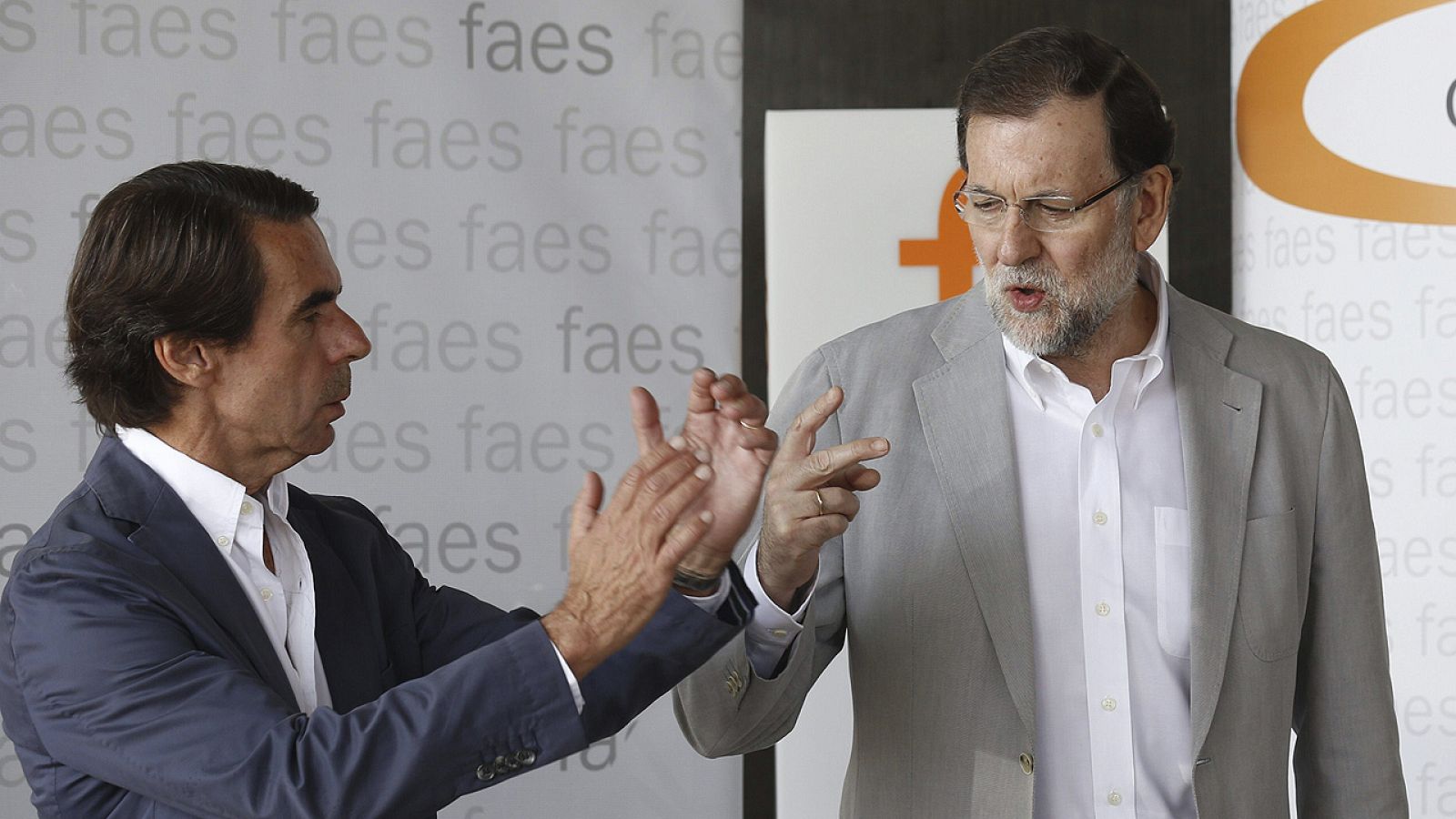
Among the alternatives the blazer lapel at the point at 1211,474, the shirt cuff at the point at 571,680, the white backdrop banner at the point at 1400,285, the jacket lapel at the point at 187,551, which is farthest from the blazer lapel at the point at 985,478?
the white backdrop banner at the point at 1400,285

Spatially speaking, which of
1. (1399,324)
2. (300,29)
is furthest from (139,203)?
(1399,324)

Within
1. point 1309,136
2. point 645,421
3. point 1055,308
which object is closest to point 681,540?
point 645,421

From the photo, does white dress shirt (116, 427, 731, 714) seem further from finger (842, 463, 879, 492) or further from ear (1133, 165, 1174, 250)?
ear (1133, 165, 1174, 250)

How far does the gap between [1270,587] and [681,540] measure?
2.87 ft

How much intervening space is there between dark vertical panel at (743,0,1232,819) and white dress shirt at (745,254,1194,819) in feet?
4.63

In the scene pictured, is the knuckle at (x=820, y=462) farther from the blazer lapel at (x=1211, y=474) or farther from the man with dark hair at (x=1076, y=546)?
the blazer lapel at (x=1211, y=474)

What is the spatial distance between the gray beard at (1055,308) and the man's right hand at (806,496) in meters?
0.38

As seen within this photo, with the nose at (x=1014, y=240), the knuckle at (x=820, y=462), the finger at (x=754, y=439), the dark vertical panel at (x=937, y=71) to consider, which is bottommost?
the knuckle at (x=820, y=462)

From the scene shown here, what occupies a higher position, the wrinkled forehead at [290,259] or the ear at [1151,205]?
the ear at [1151,205]

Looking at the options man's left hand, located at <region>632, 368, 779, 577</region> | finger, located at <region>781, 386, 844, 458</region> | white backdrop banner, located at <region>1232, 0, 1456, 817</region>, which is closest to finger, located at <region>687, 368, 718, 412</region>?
man's left hand, located at <region>632, 368, 779, 577</region>

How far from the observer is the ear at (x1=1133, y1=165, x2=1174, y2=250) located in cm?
189

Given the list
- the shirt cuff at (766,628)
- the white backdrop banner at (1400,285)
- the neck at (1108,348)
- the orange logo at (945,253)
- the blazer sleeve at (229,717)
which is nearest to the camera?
the blazer sleeve at (229,717)

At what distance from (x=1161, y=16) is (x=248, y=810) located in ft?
9.23

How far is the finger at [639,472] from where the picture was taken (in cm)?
137
